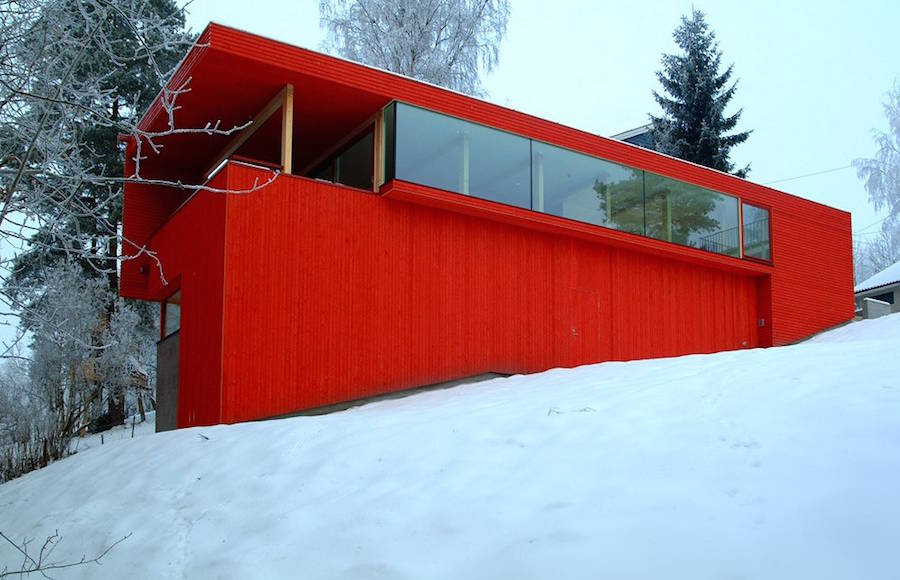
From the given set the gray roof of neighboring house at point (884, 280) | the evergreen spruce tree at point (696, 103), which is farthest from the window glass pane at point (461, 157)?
the gray roof of neighboring house at point (884, 280)

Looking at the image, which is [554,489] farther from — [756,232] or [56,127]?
[756,232]

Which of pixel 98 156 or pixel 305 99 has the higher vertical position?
pixel 305 99

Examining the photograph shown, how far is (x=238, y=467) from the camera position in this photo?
714 centimetres

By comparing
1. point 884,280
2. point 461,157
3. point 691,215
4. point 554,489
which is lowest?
point 554,489

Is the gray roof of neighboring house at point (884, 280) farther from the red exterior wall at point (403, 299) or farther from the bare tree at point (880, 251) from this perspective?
the red exterior wall at point (403, 299)

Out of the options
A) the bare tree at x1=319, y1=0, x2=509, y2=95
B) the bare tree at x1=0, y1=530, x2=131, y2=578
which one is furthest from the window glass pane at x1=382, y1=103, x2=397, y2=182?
the bare tree at x1=319, y1=0, x2=509, y2=95

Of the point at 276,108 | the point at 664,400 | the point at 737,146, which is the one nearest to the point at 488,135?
the point at 276,108

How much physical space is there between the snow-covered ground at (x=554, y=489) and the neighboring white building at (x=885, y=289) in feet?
63.1

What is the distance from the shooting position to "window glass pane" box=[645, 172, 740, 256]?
14.7m

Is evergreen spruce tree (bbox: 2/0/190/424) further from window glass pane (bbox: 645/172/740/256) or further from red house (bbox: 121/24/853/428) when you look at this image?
window glass pane (bbox: 645/172/740/256)

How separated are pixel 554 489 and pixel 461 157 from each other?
7.93m

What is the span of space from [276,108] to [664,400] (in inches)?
302

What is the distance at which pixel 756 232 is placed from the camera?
16312 millimetres

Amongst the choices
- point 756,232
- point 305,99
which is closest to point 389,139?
point 305,99
